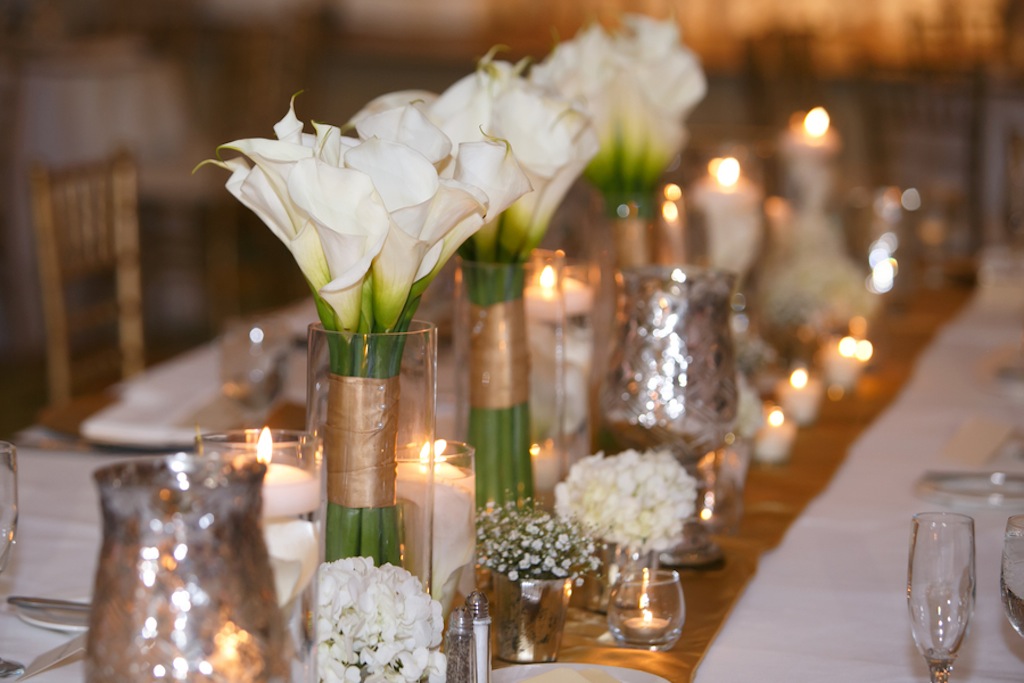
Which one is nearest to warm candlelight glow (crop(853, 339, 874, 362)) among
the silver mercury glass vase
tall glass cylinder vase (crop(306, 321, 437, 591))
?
the silver mercury glass vase

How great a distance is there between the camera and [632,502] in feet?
3.72

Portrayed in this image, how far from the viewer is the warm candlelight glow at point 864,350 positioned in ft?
7.37

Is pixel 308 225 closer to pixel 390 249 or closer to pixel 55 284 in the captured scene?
pixel 390 249

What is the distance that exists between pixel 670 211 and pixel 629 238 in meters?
0.10

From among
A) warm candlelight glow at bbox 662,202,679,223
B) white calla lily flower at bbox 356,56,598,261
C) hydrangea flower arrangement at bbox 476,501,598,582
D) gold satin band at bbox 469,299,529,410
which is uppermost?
white calla lily flower at bbox 356,56,598,261

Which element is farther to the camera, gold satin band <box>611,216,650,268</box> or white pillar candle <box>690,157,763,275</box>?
white pillar candle <box>690,157,763,275</box>

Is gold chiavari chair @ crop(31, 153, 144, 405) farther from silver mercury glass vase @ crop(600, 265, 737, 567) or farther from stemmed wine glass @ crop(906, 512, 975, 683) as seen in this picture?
stemmed wine glass @ crop(906, 512, 975, 683)

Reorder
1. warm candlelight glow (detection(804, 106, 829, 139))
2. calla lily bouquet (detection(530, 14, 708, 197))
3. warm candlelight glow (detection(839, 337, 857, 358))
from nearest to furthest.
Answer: calla lily bouquet (detection(530, 14, 708, 197)), warm candlelight glow (detection(839, 337, 857, 358)), warm candlelight glow (detection(804, 106, 829, 139))

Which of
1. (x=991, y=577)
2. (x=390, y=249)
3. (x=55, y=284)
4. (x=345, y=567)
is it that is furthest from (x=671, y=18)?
(x=55, y=284)

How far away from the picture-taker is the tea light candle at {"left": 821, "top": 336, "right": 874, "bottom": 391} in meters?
2.14

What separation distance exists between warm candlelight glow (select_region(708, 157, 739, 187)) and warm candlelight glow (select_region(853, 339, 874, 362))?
377 millimetres

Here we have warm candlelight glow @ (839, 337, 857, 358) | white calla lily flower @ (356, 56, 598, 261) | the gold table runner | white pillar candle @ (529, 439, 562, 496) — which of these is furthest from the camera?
warm candlelight glow @ (839, 337, 857, 358)

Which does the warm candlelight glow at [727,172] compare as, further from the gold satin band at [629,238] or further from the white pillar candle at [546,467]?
the white pillar candle at [546,467]

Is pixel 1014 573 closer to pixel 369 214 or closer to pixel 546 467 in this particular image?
pixel 546 467
